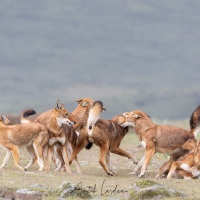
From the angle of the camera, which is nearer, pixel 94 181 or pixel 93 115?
pixel 94 181

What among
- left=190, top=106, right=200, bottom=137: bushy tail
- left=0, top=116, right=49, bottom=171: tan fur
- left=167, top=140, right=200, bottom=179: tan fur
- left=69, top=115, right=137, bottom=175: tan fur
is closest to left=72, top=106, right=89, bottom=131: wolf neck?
left=69, top=115, right=137, bottom=175: tan fur

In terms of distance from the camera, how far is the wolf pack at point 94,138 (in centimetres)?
1578

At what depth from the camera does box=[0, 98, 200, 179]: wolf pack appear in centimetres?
1578

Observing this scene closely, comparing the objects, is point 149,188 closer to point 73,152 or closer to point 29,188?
point 29,188

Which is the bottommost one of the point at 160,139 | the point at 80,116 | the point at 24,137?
the point at 24,137

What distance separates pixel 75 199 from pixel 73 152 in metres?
5.09

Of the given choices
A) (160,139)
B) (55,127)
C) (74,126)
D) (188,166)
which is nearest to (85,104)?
(74,126)

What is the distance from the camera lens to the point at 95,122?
16.1 m

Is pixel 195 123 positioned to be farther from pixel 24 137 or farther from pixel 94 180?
pixel 24 137

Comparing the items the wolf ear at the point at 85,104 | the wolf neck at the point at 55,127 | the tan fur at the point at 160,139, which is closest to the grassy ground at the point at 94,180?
the tan fur at the point at 160,139

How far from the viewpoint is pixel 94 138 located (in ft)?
52.7

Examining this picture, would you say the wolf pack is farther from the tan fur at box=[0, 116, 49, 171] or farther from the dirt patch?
the dirt patch

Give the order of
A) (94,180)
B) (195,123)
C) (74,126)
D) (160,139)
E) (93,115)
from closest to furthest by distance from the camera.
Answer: (94,180) → (93,115) → (160,139) → (74,126) → (195,123)

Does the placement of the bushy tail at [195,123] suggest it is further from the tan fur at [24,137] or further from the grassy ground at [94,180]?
the tan fur at [24,137]
